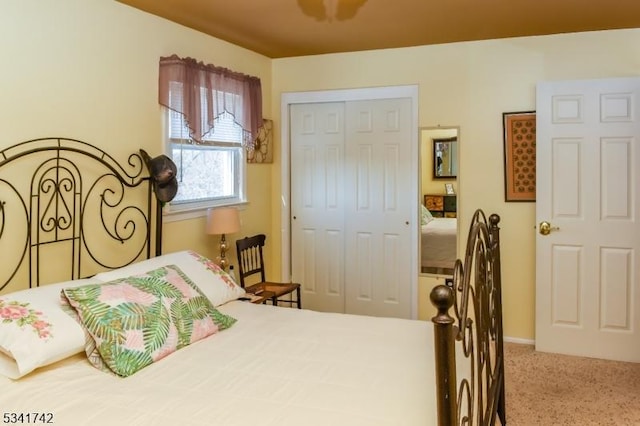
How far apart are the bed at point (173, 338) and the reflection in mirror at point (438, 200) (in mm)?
1589

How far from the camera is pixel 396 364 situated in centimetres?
211

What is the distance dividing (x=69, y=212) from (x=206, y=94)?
1333 millimetres

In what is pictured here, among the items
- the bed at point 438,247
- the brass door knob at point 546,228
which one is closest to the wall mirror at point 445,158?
the bed at point 438,247

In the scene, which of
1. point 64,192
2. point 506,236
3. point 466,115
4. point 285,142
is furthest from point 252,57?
point 506,236

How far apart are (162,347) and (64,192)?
108 cm

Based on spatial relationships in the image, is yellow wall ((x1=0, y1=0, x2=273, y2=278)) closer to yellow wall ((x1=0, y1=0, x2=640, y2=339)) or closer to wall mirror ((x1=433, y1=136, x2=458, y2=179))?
yellow wall ((x1=0, y1=0, x2=640, y2=339))

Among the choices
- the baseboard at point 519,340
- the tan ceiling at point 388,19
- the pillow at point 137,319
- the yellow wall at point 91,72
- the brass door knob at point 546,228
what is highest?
the tan ceiling at point 388,19

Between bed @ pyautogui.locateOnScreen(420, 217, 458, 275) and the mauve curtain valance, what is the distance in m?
1.61

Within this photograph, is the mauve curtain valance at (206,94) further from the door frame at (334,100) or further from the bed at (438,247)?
the bed at (438,247)

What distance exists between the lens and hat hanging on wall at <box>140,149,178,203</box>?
3.21 metres

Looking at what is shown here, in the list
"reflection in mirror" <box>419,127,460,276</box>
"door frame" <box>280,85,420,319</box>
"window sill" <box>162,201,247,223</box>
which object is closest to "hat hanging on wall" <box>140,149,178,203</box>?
"window sill" <box>162,201,247,223</box>

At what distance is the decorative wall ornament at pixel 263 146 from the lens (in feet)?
14.4

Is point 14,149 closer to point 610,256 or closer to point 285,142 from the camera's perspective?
point 285,142

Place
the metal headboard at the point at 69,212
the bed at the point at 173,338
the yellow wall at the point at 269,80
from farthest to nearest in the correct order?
the yellow wall at the point at 269,80, the metal headboard at the point at 69,212, the bed at the point at 173,338
